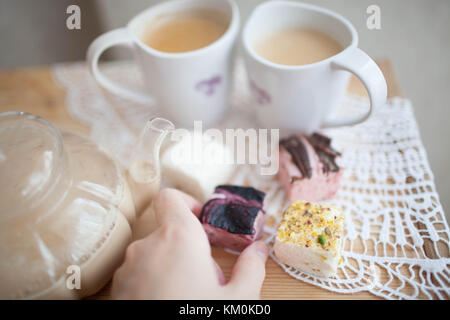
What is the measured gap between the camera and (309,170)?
0.71 meters

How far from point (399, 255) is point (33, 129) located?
645 millimetres

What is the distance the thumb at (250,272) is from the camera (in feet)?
1.82

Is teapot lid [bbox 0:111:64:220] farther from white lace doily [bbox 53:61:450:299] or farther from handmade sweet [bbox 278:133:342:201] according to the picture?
handmade sweet [bbox 278:133:342:201]

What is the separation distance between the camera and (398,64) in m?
1.16

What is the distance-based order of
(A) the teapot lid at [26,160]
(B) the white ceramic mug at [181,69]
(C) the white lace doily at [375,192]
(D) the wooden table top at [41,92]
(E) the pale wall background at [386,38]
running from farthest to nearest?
(E) the pale wall background at [386,38], (D) the wooden table top at [41,92], (B) the white ceramic mug at [181,69], (C) the white lace doily at [375,192], (A) the teapot lid at [26,160]

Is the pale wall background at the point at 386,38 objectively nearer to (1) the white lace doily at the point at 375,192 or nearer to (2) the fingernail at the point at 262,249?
(1) the white lace doily at the point at 375,192

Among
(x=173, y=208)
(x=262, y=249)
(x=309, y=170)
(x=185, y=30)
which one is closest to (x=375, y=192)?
(x=309, y=170)

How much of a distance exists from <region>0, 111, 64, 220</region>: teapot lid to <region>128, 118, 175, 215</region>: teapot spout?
146mm

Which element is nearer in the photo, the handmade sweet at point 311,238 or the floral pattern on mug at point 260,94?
the handmade sweet at point 311,238

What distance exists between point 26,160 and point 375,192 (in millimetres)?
623

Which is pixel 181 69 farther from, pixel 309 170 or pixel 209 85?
pixel 309 170

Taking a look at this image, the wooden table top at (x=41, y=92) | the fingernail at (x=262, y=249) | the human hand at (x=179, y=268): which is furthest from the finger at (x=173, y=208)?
the wooden table top at (x=41, y=92)
